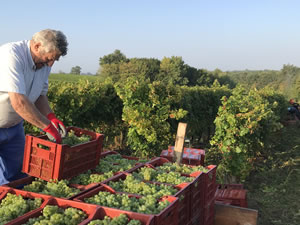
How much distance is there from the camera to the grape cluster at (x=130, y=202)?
221 cm

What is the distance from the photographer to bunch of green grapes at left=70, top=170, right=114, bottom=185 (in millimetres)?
2900

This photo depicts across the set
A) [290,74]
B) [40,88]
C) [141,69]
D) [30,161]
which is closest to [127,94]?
[40,88]

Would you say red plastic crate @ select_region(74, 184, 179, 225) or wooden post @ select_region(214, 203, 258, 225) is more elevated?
red plastic crate @ select_region(74, 184, 179, 225)

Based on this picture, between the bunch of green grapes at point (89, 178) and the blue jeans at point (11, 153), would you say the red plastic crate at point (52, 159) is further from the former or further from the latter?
the blue jeans at point (11, 153)

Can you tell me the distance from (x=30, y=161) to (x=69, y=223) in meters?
1.04

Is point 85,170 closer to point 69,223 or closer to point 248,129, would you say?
point 69,223

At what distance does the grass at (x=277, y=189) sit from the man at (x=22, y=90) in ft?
12.5

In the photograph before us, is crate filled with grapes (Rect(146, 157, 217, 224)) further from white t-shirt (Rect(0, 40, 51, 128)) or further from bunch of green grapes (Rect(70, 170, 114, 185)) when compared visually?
white t-shirt (Rect(0, 40, 51, 128))

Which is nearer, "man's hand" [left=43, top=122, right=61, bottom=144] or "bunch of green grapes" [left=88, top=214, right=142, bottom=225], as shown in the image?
"bunch of green grapes" [left=88, top=214, right=142, bottom=225]

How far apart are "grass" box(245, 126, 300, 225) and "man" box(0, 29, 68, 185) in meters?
3.80

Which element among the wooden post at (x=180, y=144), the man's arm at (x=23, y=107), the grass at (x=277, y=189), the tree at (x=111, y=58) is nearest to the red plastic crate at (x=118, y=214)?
the man's arm at (x=23, y=107)

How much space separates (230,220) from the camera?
3.67 m

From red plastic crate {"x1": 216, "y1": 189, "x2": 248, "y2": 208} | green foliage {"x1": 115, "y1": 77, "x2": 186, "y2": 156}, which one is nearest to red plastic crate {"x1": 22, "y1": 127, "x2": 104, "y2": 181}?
red plastic crate {"x1": 216, "y1": 189, "x2": 248, "y2": 208}

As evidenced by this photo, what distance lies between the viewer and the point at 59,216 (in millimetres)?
2002
